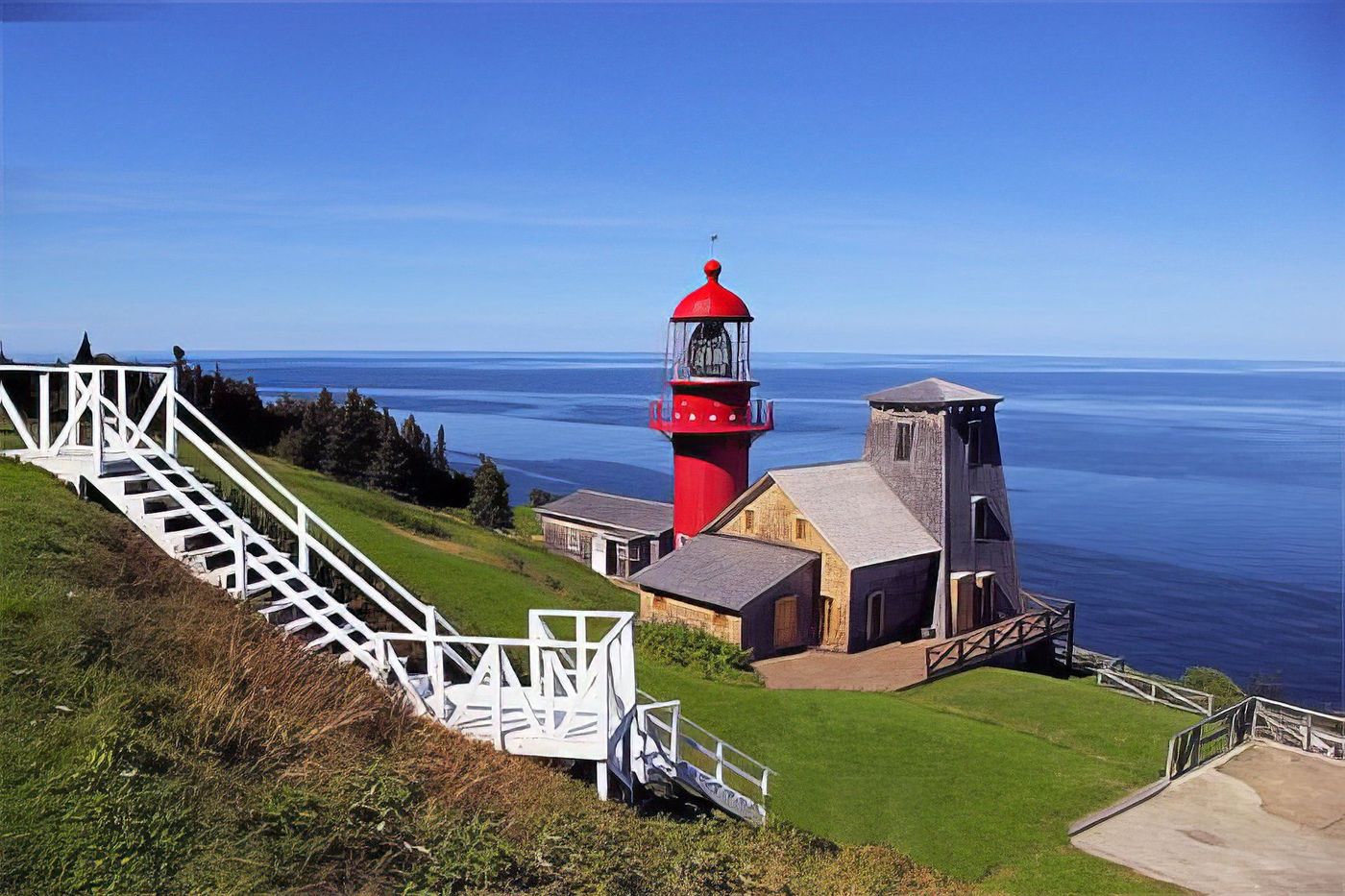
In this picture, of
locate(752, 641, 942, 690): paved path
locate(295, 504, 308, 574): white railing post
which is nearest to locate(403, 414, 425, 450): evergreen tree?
locate(752, 641, 942, 690): paved path

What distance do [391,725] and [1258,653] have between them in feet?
128

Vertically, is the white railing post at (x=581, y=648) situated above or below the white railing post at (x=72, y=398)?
below

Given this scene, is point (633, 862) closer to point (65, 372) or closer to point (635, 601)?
point (65, 372)

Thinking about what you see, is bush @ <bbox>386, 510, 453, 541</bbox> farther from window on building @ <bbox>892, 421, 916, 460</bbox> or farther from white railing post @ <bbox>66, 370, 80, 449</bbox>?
white railing post @ <bbox>66, 370, 80, 449</bbox>

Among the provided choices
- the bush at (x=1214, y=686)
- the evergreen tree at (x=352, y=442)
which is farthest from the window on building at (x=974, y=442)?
the evergreen tree at (x=352, y=442)

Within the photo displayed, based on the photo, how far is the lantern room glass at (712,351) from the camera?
2930 cm

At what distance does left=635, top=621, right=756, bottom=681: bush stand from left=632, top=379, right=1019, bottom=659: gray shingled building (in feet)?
3.57

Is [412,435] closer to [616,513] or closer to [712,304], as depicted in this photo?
[616,513]

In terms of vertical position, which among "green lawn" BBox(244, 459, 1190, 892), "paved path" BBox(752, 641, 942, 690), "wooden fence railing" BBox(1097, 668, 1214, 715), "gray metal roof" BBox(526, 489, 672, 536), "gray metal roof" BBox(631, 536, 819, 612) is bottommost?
"wooden fence railing" BBox(1097, 668, 1214, 715)

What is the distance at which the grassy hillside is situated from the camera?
22.0 feet

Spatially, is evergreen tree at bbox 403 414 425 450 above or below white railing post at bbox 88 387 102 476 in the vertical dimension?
below

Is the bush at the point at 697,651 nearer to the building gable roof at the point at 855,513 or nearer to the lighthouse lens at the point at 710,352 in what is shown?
the building gable roof at the point at 855,513

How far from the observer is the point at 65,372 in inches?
526

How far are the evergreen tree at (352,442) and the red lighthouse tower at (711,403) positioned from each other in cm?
2097
